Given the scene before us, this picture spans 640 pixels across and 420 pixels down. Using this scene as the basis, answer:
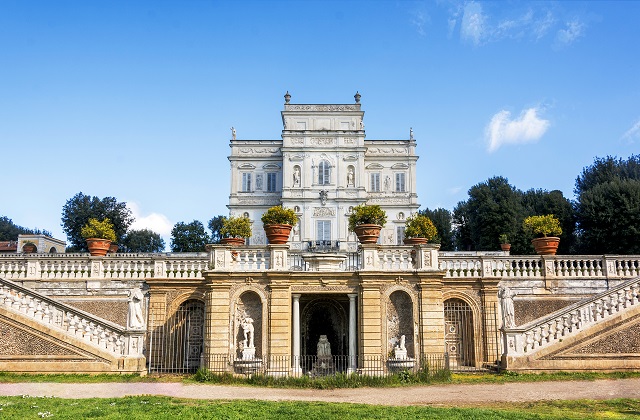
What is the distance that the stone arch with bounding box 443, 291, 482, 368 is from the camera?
1928 centimetres

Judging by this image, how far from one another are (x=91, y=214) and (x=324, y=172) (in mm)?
23315

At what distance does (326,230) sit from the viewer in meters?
57.6

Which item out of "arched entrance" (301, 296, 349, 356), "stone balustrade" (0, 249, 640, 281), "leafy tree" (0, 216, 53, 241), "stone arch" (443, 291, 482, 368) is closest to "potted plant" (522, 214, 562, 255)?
"stone balustrade" (0, 249, 640, 281)

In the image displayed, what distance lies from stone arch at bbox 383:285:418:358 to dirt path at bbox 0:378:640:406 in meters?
2.18

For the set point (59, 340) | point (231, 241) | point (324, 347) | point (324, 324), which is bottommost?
point (324, 347)

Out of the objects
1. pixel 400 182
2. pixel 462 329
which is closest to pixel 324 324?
pixel 462 329

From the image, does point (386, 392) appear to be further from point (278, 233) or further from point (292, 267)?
point (278, 233)

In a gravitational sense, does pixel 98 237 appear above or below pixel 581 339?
above

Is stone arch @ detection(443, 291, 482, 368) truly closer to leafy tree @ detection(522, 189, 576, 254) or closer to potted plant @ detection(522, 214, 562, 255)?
potted plant @ detection(522, 214, 562, 255)

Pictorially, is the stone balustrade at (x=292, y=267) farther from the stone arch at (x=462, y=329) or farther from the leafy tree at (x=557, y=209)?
the leafy tree at (x=557, y=209)

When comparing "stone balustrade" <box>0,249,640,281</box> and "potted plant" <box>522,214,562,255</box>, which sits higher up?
"potted plant" <box>522,214,562,255</box>

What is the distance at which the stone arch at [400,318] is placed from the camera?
16859 millimetres

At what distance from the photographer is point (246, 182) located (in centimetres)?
6097

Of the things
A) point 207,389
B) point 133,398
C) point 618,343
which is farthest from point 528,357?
point 133,398
